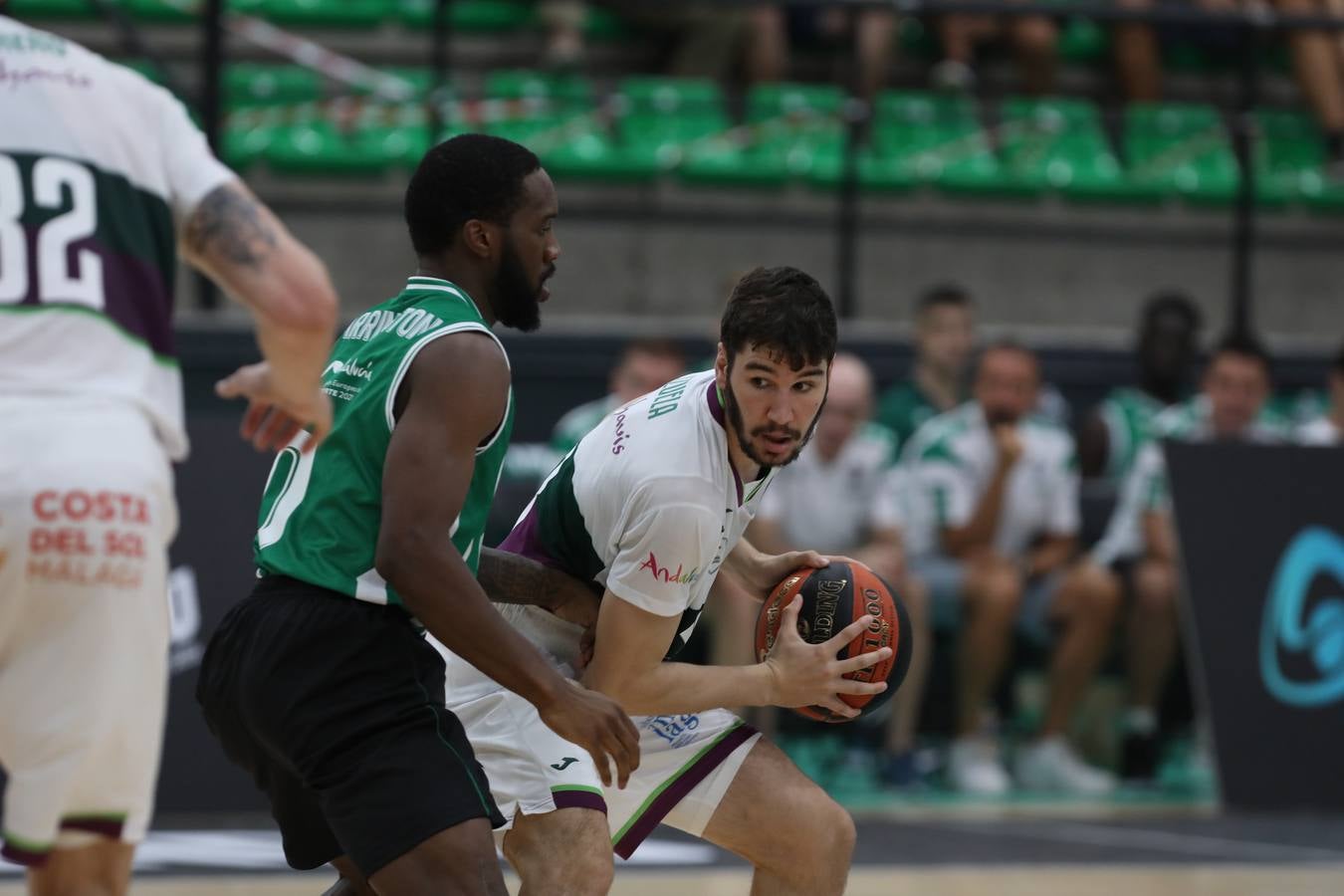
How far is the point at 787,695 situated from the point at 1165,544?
5.60 meters

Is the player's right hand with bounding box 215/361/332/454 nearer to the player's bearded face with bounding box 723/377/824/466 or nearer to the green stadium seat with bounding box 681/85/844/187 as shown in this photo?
the player's bearded face with bounding box 723/377/824/466

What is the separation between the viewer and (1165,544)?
9344 mm

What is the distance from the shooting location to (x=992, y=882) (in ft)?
22.4

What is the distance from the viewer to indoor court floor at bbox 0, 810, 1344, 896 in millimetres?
6641

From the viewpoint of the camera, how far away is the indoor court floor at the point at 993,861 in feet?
21.8

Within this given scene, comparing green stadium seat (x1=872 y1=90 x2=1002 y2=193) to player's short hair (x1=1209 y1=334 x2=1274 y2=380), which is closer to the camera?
player's short hair (x1=1209 y1=334 x2=1274 y2=380)

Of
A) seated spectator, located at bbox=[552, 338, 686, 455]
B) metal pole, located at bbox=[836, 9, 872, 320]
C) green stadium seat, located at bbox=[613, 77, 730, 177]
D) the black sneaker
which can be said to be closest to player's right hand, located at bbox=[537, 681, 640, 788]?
seated spectator, located at bbox=[552, 338, 686, 455]

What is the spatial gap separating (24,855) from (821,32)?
10.4 meters

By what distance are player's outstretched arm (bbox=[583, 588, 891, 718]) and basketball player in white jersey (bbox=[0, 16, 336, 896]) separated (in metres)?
1.07

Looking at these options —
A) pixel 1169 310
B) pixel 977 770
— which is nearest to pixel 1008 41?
pixel 1169 310

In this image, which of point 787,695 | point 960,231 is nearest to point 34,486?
point 787,695

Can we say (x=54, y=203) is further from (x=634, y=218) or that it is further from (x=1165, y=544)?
(x=634, y=218)

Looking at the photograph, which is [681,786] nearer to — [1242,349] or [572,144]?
[1242,349]

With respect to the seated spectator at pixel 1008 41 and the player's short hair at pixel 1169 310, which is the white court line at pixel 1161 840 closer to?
the player's short hair at pixel 1169 310
